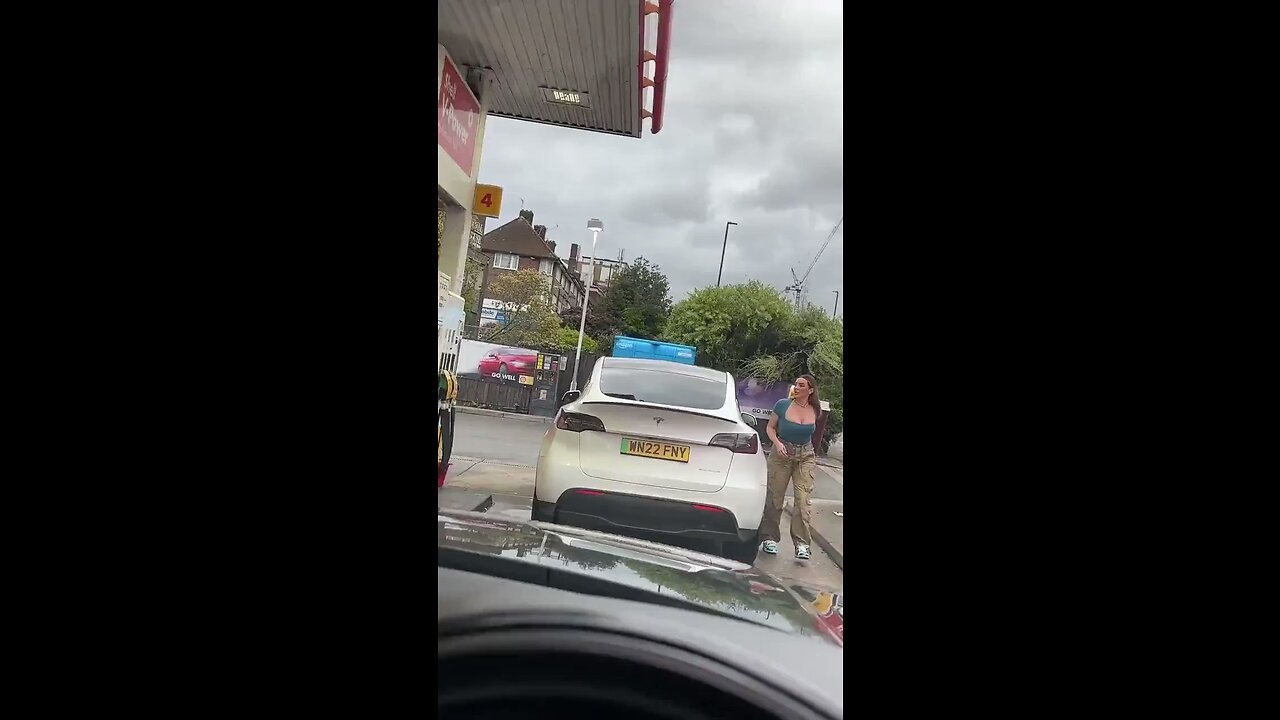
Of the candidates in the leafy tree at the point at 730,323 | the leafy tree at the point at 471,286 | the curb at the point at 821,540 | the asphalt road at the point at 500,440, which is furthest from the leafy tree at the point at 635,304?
the leafy tree at the point at 471,286

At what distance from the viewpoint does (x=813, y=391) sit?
8.15 ft

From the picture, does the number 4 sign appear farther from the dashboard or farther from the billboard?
the dashboard

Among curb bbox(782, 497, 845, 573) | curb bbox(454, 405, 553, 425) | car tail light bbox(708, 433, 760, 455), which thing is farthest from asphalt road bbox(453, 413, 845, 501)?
car tail light bbox(708, 433, 760, 455)

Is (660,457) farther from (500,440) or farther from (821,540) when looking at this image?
(500,440)

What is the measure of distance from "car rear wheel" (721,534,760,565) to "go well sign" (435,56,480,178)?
5.78 ft

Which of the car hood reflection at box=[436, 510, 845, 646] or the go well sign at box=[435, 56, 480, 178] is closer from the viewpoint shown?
the car hood reflection at box=[436, 510, 845, 646]

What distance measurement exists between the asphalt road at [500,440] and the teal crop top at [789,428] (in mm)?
128

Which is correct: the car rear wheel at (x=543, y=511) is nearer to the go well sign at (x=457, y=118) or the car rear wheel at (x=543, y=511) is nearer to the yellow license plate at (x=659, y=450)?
the yellow license plate at (x=659, y=450)

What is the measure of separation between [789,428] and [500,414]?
3.97ft

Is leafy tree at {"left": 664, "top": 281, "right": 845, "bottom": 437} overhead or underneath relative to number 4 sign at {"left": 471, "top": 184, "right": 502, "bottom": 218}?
underneath

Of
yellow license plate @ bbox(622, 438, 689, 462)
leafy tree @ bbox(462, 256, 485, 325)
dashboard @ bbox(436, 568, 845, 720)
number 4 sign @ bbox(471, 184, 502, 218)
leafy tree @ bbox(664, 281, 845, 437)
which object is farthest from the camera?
leafy tree @ bbox(462, 256, 485, 325)

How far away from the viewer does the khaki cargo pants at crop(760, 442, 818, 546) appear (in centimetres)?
248
